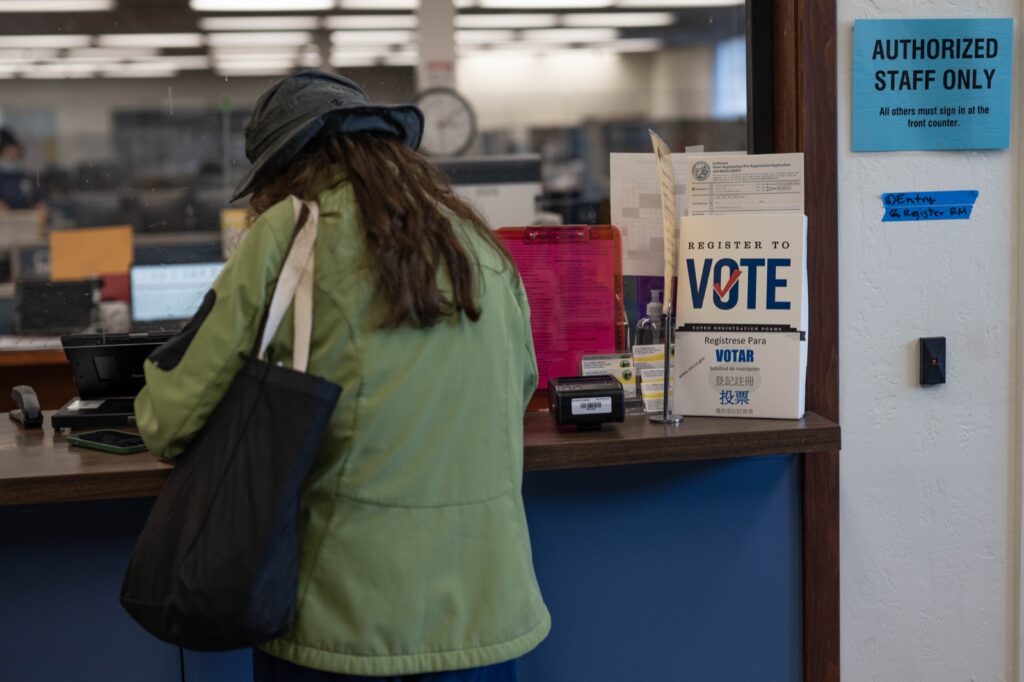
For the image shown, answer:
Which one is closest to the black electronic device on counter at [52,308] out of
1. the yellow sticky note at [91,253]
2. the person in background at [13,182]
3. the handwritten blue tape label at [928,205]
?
the yellow sticky note at [91,253]

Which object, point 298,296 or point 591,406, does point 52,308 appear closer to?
point 591,406

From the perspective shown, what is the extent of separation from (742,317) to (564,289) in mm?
345

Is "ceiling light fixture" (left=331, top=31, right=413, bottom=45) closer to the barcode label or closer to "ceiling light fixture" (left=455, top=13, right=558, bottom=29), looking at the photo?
"ceiling light fixture" (left=455, top=13, right=558, bottom=29)

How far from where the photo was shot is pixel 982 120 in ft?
6.69

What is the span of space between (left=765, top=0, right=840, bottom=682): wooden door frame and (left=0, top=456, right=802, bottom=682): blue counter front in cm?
3

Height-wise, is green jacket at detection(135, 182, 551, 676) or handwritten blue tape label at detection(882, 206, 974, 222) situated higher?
handwritten blue tape label at detection(882, 206, 974, 222)

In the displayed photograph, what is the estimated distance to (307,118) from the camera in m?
1.41

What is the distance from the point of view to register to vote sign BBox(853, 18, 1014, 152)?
2.00 metres

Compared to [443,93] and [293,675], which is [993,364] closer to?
[293,675]

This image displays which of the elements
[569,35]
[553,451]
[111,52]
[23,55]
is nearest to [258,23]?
[111,52]

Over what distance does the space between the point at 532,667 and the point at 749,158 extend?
3.20ft

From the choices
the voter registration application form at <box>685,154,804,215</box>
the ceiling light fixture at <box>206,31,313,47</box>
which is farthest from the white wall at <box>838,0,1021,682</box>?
the ceiling light fixture at <box>206,31,313,47</box>

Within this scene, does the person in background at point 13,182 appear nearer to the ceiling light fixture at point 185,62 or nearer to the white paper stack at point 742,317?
the ceiling light fixture at point 185,62

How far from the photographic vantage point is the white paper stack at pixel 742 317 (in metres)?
1.83
